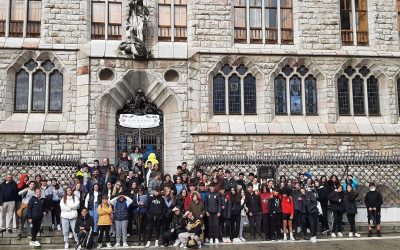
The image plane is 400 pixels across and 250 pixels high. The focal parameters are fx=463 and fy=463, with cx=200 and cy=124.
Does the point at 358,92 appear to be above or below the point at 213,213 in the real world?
above

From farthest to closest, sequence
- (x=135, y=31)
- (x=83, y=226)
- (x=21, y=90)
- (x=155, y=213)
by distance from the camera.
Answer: (x=21, y=90) → (x=135, y=31) → (x=155, y=213) → (x=83, y=226)

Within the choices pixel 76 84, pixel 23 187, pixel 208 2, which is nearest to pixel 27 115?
pixel 76 84

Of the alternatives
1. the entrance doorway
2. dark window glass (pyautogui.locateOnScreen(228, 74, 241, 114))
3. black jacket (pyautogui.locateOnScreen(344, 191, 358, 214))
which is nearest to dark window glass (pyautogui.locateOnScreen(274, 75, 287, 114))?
dark window glass (pyautogui.locateOnScreen(228, 74, 241, 114))

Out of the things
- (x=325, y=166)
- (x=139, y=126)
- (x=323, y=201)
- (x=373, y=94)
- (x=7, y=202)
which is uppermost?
(x=373, y=94)

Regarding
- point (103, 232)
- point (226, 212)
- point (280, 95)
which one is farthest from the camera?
point (280, 95)

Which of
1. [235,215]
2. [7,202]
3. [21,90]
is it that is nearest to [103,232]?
[7,202]

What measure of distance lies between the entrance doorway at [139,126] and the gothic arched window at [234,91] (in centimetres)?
235

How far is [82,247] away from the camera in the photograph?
11.2 m

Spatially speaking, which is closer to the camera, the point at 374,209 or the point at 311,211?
the point at 311,211

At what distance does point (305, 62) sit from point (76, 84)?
8.84m

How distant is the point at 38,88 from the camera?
56.4 ft

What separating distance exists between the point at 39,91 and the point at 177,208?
846 centimetres

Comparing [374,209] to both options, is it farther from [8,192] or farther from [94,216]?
[8,192]

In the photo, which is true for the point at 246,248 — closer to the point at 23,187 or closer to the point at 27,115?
the point at 23,187
